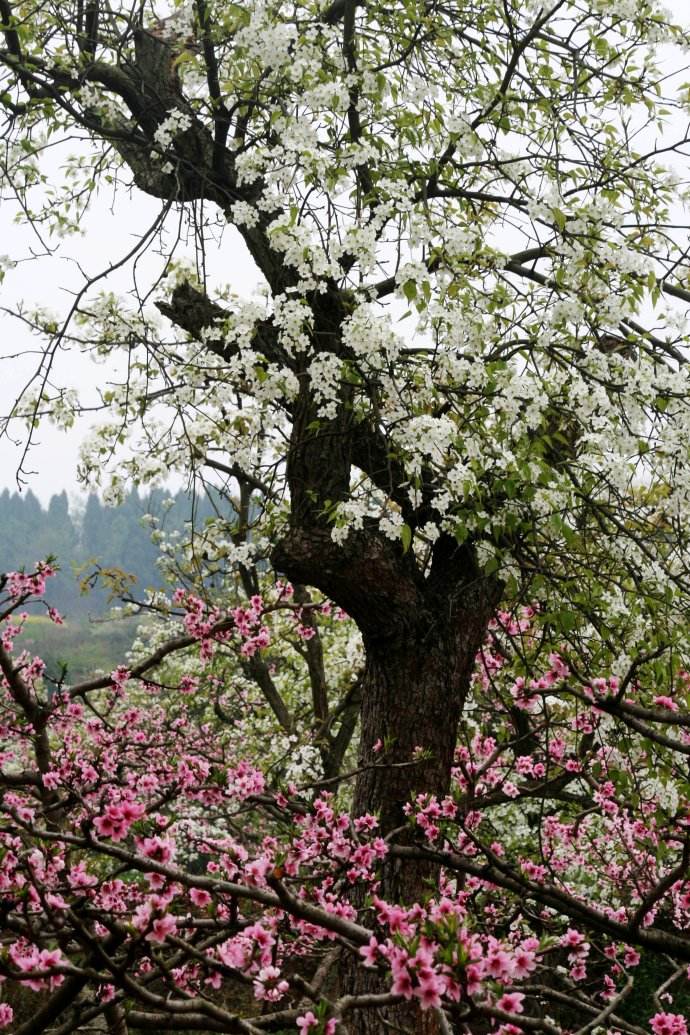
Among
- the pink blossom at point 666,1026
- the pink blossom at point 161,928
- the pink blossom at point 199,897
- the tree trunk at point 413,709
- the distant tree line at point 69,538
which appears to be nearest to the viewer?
the pink blossom at point 161,928

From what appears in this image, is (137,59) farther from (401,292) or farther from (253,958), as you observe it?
(253,958)

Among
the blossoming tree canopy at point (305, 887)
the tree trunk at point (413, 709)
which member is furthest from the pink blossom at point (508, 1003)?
the tree trunk at point (413, 709)

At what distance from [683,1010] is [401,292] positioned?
1203 cm

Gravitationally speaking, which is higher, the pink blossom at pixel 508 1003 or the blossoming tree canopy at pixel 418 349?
the blossoming tree canopy at pixel 418 349

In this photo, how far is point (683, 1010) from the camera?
1297 centimetres

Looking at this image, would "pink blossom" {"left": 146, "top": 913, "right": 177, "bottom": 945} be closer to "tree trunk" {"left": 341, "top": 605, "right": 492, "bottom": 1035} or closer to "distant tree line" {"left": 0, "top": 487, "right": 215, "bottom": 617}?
"tree trunk" {"left": 341, "top": 605, "right": 492, "bottom": 1035}

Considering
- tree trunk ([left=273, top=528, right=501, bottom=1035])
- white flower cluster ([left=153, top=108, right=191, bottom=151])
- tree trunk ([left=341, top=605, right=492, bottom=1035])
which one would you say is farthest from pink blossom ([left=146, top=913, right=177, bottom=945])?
white flower cluster ([left=153, top=108, right=191, bottom=151])

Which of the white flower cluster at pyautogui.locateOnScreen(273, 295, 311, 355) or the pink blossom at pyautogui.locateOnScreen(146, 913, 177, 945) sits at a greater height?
the white flower cluster at pyautogui.locateOnScreen(273, 295, 311, 355)

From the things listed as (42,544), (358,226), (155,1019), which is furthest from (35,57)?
(42,544)

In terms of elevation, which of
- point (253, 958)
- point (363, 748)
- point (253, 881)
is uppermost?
point (363, 748)

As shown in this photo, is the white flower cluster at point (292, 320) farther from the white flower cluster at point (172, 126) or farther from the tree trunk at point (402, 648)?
the white flower cluster at point (172, 126)

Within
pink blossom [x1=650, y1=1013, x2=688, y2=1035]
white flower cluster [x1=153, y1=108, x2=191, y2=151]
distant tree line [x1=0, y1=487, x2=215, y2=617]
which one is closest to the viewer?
pink blossom [x1=650, y1=1013, x2=688, y2=1035]

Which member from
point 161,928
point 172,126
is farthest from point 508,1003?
point 172,126

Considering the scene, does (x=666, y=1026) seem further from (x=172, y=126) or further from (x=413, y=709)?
(x=172, y=126)
